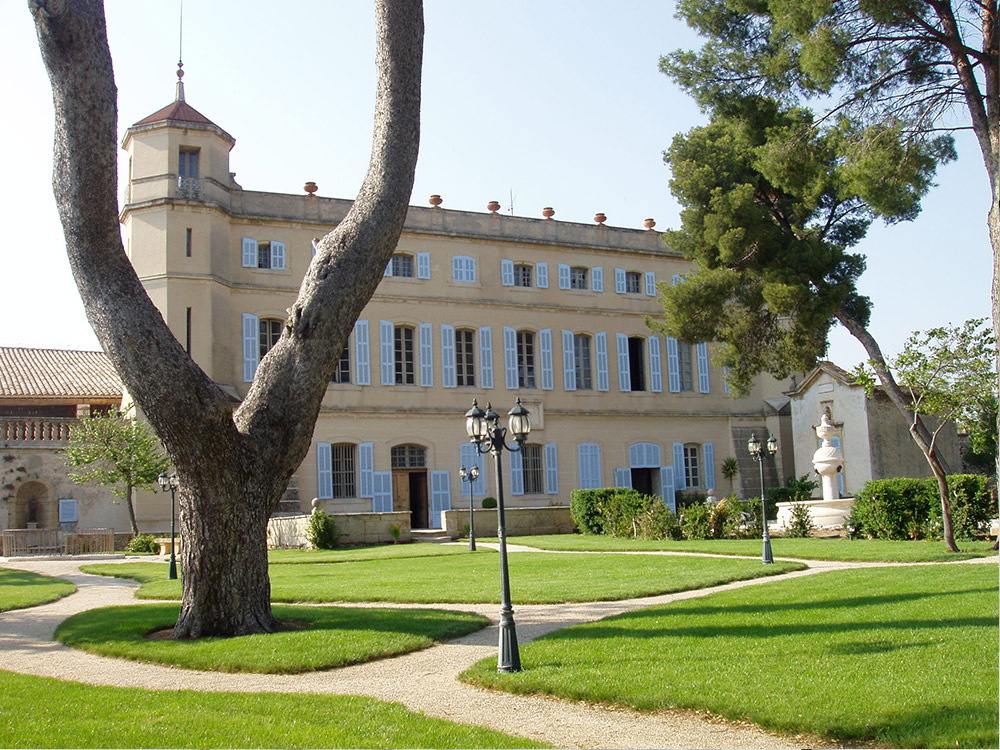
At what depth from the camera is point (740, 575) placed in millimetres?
12500

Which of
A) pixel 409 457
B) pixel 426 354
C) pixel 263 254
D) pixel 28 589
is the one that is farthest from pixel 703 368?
pixel 28 589

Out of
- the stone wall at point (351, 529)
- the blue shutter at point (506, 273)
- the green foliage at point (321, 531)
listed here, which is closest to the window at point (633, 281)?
the blue shutter at point (506, 273)

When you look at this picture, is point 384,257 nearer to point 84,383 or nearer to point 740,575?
point 740,575

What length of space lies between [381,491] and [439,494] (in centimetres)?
192

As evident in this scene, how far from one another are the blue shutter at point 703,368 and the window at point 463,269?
29.8ft

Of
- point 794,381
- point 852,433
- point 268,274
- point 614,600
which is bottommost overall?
point 614,600

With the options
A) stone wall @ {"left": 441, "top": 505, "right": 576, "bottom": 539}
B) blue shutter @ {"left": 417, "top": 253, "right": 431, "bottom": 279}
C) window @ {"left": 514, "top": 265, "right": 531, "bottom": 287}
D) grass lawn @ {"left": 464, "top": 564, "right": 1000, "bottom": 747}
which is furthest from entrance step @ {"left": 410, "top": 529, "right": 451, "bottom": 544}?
grass lawn @ {"left": 464, "top": 564, "right": 1000, "bottom": 747}

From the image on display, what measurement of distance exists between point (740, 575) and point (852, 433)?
16411mm

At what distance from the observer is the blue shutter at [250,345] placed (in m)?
26.8

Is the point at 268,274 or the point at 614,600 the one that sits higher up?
the point at 268,274

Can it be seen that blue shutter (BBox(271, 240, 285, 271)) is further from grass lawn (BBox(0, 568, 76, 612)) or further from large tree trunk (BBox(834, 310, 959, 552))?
large tree trunk (BBox(834, 310, 959, 552))

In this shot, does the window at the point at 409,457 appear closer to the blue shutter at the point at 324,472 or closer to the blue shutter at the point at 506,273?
the blue shutter at the point at 324,472

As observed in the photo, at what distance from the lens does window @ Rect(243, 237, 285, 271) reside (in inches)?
1080

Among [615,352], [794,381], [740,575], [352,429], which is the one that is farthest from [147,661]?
[794,381]
